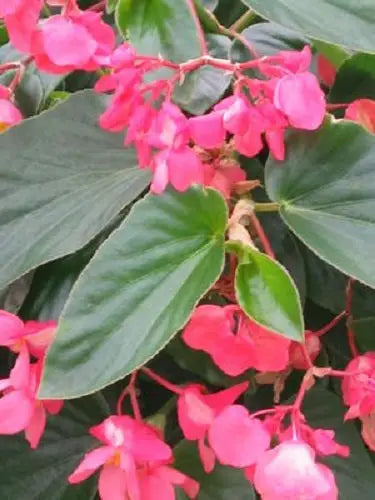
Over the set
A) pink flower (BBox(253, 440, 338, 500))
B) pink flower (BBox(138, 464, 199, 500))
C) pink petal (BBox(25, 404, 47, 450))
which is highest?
pink flower (BBox(253, 440, 338, 500))

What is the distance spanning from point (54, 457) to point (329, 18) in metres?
0.43

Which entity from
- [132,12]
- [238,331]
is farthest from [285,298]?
[132,12]

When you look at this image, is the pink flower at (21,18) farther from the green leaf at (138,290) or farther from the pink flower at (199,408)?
the pink flower at (199,408)

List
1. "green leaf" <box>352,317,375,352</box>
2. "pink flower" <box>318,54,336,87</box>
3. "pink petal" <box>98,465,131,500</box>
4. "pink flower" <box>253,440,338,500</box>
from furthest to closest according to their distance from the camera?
"pink flower" <box>318,54,336,87</box>, "green leaf" <box>352,317,375,352</box>, "pink petal" <box>98,465,131,500</box>, "pink flower" <box>253,440,338,500</box>

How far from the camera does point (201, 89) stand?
745 mm

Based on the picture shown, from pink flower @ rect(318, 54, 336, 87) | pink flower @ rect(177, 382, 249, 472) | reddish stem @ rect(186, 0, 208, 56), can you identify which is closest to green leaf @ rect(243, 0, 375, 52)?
reddish stem @ rect(186, 0, 208, 56)

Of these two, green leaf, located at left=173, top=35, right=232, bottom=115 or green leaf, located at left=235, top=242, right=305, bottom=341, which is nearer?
green leaf, located at left=235, top=242, right=305, bottom=341

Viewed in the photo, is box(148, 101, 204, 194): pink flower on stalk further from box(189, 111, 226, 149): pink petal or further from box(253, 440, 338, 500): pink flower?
box(253, 440, 338, 500): pink flower

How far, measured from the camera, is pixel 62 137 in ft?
2.54

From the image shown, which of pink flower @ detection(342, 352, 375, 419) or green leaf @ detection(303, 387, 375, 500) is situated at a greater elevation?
pink flower @ detection(342, 352, 375, 419)

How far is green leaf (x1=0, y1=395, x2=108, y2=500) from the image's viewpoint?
0.80 m

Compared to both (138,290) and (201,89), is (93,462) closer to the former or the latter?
(138,290)

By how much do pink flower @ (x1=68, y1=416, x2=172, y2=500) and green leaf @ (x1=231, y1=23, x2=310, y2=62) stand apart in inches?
14.1

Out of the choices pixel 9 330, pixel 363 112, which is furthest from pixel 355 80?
pixel 9 330
